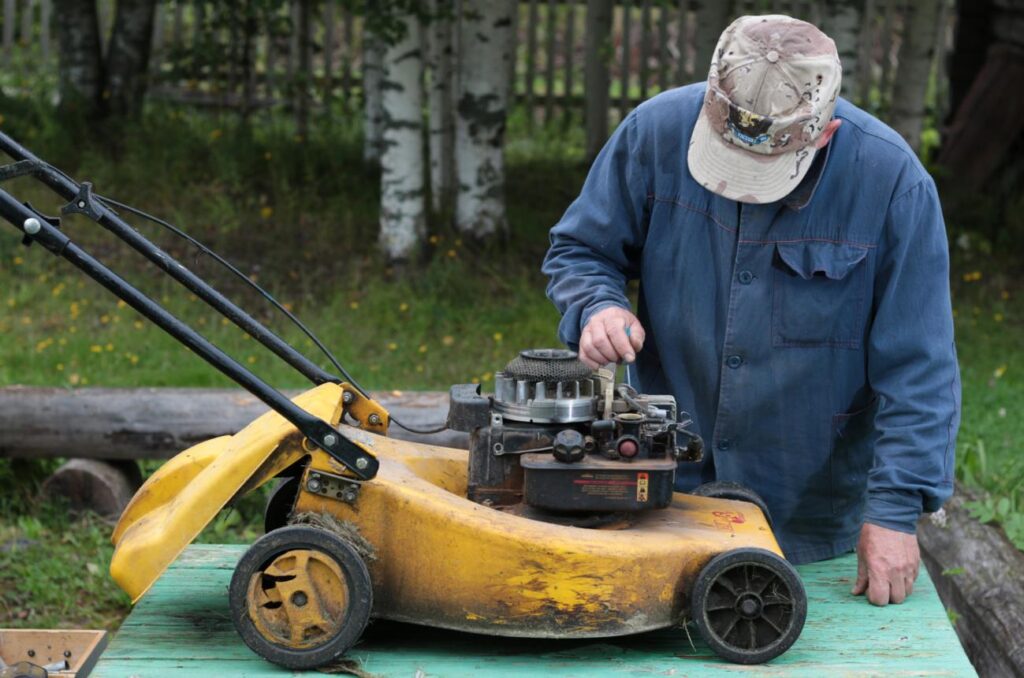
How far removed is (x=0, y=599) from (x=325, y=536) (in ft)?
10.3

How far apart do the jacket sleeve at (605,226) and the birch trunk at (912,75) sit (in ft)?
22.2

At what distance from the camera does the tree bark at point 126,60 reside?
10891 millimetres

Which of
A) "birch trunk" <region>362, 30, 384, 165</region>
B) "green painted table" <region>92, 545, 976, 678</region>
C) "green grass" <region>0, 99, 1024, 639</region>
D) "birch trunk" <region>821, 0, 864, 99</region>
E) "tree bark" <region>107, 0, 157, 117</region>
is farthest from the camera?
"tree bark" <region>107, 0, 157, 117</region>

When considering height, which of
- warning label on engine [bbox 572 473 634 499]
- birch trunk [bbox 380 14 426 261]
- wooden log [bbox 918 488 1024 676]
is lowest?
wooden log [bbox 918 488 1024 676]

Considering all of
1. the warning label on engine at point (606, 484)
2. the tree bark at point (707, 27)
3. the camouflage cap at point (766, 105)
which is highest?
the camouflage cap at point (766, 105)

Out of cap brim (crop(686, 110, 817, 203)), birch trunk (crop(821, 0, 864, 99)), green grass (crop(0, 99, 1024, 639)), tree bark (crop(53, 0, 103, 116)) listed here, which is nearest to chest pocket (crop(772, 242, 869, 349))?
cap brim (crop(686, 110, 817, 203))

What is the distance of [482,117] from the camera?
8977 mm

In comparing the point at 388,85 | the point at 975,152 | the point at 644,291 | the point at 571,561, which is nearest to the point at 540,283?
the point at 388,85

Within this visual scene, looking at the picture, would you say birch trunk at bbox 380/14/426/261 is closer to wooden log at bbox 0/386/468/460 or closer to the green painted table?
wooden log at bbox 0/386/468/460

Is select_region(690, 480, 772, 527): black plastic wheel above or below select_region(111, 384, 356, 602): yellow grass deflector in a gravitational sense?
below

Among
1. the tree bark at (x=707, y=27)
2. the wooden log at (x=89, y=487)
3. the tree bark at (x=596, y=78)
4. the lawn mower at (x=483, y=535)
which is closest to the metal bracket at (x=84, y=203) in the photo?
the lawn mower at (x=483, y=535)

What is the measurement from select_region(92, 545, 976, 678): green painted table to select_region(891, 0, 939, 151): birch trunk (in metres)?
7.03

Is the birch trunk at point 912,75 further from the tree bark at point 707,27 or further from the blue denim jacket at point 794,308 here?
the blue denim jacket at point 794,308

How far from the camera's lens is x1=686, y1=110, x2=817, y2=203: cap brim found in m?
2.92
